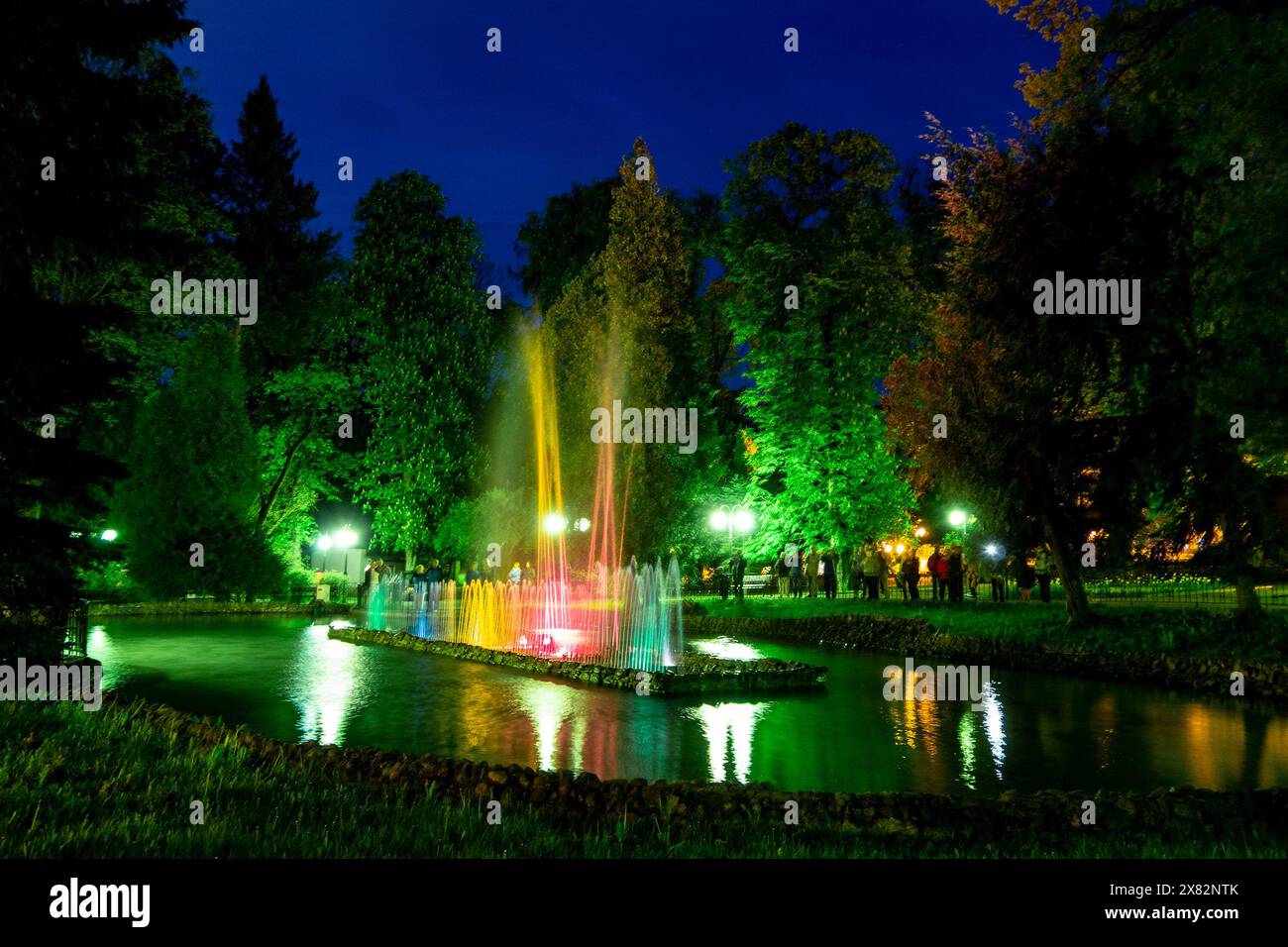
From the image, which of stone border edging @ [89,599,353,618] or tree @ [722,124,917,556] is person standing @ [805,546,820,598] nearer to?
tree @ [722,124,917,556]

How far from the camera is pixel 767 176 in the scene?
119 feet

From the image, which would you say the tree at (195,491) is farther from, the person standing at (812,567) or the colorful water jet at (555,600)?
the person standing at (812,567)

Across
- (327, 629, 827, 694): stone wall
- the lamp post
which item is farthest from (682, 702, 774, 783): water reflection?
the lamp post

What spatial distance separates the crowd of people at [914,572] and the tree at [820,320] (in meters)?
1.80

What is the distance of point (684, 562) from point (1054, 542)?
54.6 feet

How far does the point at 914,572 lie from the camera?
91.8 ft

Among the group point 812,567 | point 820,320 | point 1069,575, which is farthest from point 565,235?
point 1069,575

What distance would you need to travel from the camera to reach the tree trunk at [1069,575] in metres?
18.2

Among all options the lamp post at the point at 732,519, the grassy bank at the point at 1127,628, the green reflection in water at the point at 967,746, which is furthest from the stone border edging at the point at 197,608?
the green reflection in water at the point at 967,746

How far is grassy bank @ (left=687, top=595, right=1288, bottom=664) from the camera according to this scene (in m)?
15.2

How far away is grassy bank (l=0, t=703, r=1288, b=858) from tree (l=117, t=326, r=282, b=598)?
992 inches
